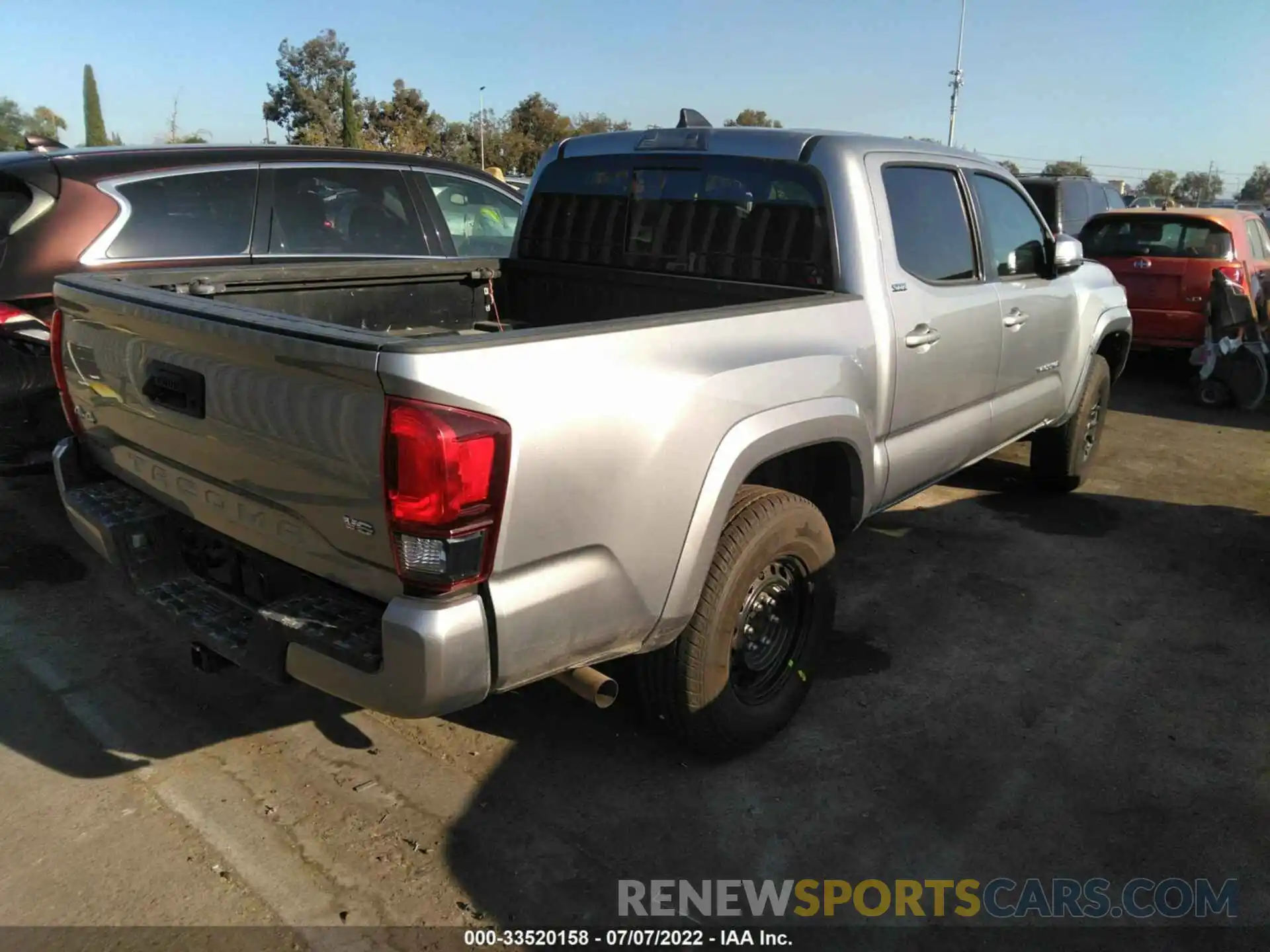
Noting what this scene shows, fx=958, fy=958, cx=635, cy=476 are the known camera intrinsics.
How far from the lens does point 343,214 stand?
5.66 metres

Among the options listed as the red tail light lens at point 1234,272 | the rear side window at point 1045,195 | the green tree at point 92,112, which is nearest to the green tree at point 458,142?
the green tree at point 92,112

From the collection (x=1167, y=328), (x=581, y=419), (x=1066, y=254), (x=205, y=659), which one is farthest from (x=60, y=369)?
(x=1167, y=328)

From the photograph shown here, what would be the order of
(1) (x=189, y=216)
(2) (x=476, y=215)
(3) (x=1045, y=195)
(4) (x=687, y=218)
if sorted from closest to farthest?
(4) (x=687, y=218), (1) (x=189, y=216), (2) (x=476, y=215), (3) (x=1045, y=195)

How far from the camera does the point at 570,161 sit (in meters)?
4.43

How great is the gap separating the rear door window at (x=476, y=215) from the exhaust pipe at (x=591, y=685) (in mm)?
4197

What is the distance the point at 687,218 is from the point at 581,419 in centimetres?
193

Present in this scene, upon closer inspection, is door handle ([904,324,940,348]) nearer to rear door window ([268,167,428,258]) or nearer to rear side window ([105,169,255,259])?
rear door window ([268,167,428,258])

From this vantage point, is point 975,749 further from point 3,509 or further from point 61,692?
point 3,509

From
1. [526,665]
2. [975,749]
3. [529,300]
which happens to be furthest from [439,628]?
[529,300]

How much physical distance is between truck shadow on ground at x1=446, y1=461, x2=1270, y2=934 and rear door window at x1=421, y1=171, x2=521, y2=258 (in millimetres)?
3390

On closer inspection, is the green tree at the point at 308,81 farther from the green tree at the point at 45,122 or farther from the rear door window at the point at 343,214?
the rear door window at the point at 343,214

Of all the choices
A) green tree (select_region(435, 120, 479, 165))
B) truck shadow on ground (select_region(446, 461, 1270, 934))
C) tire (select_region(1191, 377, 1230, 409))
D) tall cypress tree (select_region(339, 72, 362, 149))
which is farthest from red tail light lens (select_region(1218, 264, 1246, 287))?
green tree (select_region(435, 120, 479, 165))

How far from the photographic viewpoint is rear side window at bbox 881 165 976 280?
3.77m

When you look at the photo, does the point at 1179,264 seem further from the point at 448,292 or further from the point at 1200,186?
the point at 1200,186
